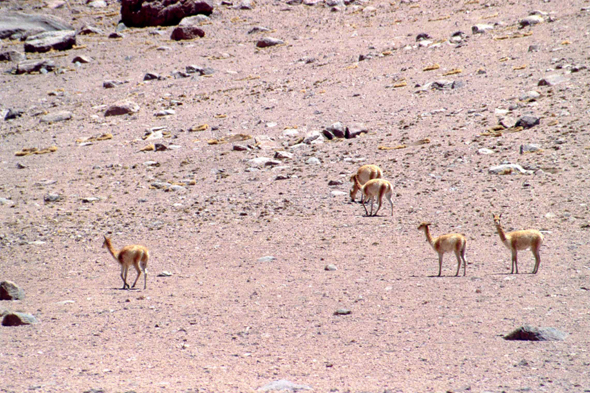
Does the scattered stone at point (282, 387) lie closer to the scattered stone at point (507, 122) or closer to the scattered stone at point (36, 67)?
the scattered stone at point (507, 122)

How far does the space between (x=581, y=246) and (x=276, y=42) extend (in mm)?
21304

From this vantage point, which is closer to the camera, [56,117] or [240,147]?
[240,147]

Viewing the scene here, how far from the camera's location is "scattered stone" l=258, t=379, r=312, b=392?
6098 millimetres

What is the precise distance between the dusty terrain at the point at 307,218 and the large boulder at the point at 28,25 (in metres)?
6.07

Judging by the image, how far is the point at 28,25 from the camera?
34438 millimetres

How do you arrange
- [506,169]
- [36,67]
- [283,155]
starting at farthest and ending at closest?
[36,67]
[283,155]
[506,169]

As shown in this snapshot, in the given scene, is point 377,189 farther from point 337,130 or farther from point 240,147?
point 240,147

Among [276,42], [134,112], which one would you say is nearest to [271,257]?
[134,112]

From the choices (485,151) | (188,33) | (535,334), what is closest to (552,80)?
(485,151)

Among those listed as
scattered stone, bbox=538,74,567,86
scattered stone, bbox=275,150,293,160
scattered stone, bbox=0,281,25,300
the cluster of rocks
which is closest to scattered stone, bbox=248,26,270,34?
scattered stone, bbox=538,74,567,86

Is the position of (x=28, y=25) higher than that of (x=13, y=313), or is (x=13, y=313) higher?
(x=28, y=25)

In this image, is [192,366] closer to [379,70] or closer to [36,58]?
[379,70]

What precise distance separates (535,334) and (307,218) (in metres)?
6.26

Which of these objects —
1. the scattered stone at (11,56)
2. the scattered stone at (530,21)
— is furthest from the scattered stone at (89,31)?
the scattered stone at (530,21)
